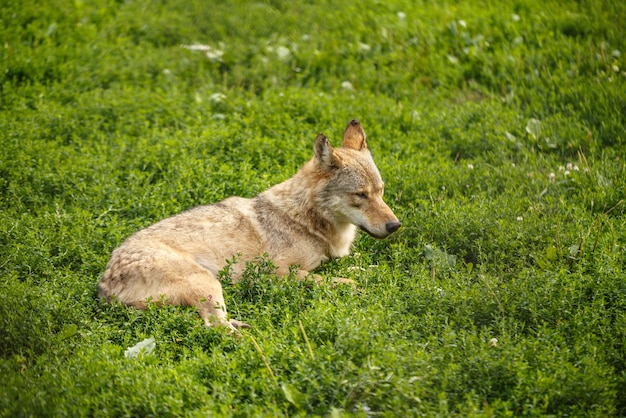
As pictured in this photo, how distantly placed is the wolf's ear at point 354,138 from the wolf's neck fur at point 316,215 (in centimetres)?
60

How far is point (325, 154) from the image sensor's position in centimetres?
634

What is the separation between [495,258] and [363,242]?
1.40 metres

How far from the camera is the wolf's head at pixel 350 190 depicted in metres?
6.25

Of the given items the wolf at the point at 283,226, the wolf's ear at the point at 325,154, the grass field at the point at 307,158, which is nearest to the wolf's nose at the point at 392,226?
the wolf at the point at 283,226

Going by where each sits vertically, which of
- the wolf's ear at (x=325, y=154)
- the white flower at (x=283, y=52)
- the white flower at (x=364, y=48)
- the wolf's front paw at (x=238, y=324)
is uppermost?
the wolf's ear at (x=325, y=154)

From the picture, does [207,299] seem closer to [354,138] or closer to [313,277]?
[313,277]

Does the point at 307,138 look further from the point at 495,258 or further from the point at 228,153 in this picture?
the point at 495,258

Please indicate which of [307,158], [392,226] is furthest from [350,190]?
[307,158]

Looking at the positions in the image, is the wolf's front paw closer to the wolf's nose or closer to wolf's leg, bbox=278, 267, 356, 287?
wolf's leg, bbox=278, 267, 356, 287

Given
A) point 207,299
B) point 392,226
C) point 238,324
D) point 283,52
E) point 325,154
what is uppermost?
point 325,154

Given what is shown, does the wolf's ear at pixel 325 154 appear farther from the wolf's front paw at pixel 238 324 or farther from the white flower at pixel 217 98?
the white flower at pixel 217 98

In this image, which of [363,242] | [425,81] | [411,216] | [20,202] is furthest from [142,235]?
[425,81]

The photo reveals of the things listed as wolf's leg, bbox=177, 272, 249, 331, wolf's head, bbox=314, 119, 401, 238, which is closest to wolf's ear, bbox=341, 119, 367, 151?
wolf's head, bbox=314, 119, 401, 238

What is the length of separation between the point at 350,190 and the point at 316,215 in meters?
0.43
